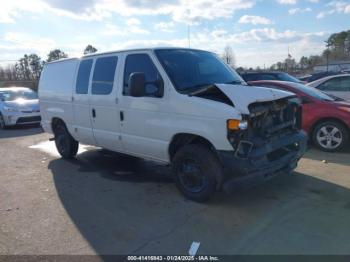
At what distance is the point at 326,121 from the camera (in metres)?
7.44

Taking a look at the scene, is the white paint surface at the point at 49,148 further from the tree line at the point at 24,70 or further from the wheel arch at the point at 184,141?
the tree line at the point at 24,70

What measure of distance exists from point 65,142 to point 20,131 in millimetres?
5591

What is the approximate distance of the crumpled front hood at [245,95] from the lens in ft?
14.3

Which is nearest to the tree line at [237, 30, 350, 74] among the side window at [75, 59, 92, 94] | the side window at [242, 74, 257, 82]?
the side window at [242, 74, 257, 82]

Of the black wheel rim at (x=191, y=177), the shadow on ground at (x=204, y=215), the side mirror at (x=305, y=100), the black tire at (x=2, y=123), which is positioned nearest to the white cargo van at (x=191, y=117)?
the black wheel rim at (x=191, y=177)

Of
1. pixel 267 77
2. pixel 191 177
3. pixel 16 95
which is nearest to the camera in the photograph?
pixel 191 177

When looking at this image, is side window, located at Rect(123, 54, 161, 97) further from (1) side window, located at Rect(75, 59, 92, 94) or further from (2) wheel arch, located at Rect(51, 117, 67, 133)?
(2) wheel arch, located at Rect(51, 117, 67, 133)

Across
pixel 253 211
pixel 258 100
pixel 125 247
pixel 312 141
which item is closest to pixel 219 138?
pixel 258 100

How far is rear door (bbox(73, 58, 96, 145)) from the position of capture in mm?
6537

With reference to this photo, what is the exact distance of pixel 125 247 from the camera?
149 inches

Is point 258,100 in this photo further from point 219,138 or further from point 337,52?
point 337,52

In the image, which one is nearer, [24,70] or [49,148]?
[49,148]

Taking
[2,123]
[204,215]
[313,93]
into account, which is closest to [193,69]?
[204,215]

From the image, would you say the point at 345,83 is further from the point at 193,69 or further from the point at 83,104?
the point at 83,104
